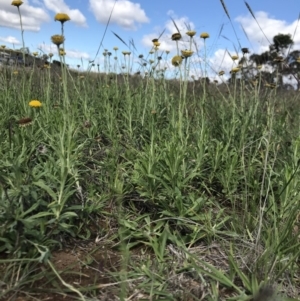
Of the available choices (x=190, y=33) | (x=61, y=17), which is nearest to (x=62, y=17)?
(x=61, y=17)

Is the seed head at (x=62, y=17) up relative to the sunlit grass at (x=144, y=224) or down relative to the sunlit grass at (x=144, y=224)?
up

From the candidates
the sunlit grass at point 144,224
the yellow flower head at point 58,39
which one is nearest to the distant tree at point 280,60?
the sunlit grass at point 144,224

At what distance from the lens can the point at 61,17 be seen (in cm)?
200

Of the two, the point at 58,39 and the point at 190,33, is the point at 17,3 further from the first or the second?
the point at 190,33

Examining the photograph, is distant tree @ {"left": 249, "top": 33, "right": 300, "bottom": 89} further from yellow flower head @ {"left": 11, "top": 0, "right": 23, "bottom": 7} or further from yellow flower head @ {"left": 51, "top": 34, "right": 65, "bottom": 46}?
yellow flower head @ {"left": 11, "top": 0, "right": 23, "bottom": 7}

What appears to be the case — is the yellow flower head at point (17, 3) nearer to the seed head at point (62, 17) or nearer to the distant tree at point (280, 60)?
the seed head at point (62, 17)

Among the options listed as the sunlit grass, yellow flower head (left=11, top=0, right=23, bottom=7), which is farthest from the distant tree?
yellow flower head (left=11, top=0, right=23, bottom=7)

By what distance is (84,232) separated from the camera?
1810 mm

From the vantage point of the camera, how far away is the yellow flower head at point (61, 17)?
1991 millimetres

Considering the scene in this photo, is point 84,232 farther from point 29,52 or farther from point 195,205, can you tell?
point 29,52

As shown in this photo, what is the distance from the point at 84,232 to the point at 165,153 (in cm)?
63

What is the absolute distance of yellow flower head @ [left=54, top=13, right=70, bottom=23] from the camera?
1991 millimetres

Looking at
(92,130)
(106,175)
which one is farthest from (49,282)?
(92,130)

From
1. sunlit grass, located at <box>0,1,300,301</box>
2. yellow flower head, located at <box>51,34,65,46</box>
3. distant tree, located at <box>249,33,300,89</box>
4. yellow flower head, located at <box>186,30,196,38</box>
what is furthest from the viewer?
yellow flower head, located at <box>186,30,196,38</box>
